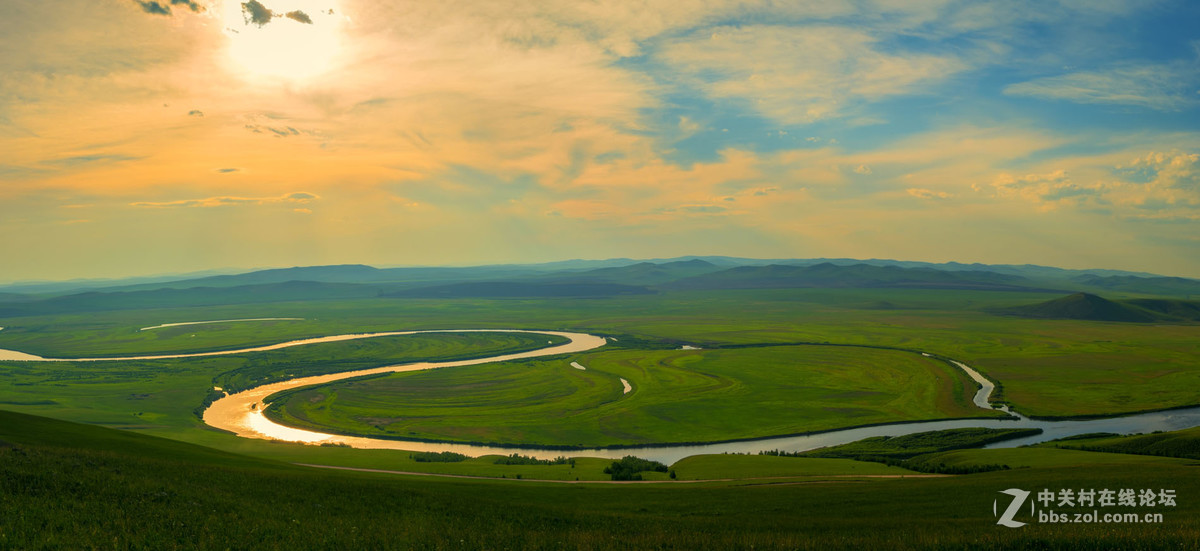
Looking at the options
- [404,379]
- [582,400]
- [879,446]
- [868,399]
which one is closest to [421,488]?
[879,446]

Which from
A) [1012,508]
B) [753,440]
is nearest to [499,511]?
[1012,508]

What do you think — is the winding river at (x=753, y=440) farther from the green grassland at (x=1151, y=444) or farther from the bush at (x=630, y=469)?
the bush at (x=630, y=469)

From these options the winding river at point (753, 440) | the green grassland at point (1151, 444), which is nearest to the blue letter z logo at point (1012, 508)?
the green grassland at point (1151, 444)

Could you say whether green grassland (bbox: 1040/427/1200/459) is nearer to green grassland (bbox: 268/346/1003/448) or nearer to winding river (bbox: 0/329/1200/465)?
winding river (bbox: 0/329/1200/465)

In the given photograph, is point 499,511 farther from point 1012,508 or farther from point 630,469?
point 630,469

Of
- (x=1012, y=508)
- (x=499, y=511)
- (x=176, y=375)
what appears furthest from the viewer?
(x=176, y=375)

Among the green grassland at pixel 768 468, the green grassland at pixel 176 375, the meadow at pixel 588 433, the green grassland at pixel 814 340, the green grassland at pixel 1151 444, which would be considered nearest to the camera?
the meadow at pixel 588 433
